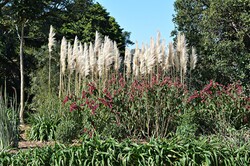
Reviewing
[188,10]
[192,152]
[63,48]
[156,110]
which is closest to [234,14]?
[188,10]

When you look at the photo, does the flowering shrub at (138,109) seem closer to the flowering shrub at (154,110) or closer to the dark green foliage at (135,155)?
the flowering shrub at (154,110)

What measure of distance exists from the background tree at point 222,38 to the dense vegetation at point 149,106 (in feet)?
0.12

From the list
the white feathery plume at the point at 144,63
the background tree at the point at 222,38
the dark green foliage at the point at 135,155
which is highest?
the background tree at the point at 222,38

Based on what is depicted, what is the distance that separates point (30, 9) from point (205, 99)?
7.70 m

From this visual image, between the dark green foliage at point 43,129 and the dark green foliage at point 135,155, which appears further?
the dark green foliage at point 43,129

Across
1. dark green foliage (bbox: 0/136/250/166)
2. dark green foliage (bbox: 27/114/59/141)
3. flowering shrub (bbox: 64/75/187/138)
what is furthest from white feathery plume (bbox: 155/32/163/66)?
dark green foliage (bbox: 0/136/250/166)

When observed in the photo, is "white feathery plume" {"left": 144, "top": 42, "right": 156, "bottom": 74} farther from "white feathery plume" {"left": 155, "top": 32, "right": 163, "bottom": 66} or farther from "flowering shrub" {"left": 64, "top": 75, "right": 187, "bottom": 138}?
"flowering shrub" {"left": 64, "top": 75, "right": 187, "bottom": 138}

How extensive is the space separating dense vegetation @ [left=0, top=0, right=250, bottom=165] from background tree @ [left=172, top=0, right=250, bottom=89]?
4 centimetres

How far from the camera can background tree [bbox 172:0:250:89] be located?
46.4 ft

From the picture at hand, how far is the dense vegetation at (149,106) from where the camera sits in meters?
5.06

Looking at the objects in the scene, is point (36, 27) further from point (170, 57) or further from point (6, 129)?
point (6, 129)

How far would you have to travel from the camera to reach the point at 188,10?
1623cm

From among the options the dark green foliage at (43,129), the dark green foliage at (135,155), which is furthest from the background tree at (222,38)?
the dark green foliage at (135,155)

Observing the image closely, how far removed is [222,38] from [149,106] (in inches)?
334
